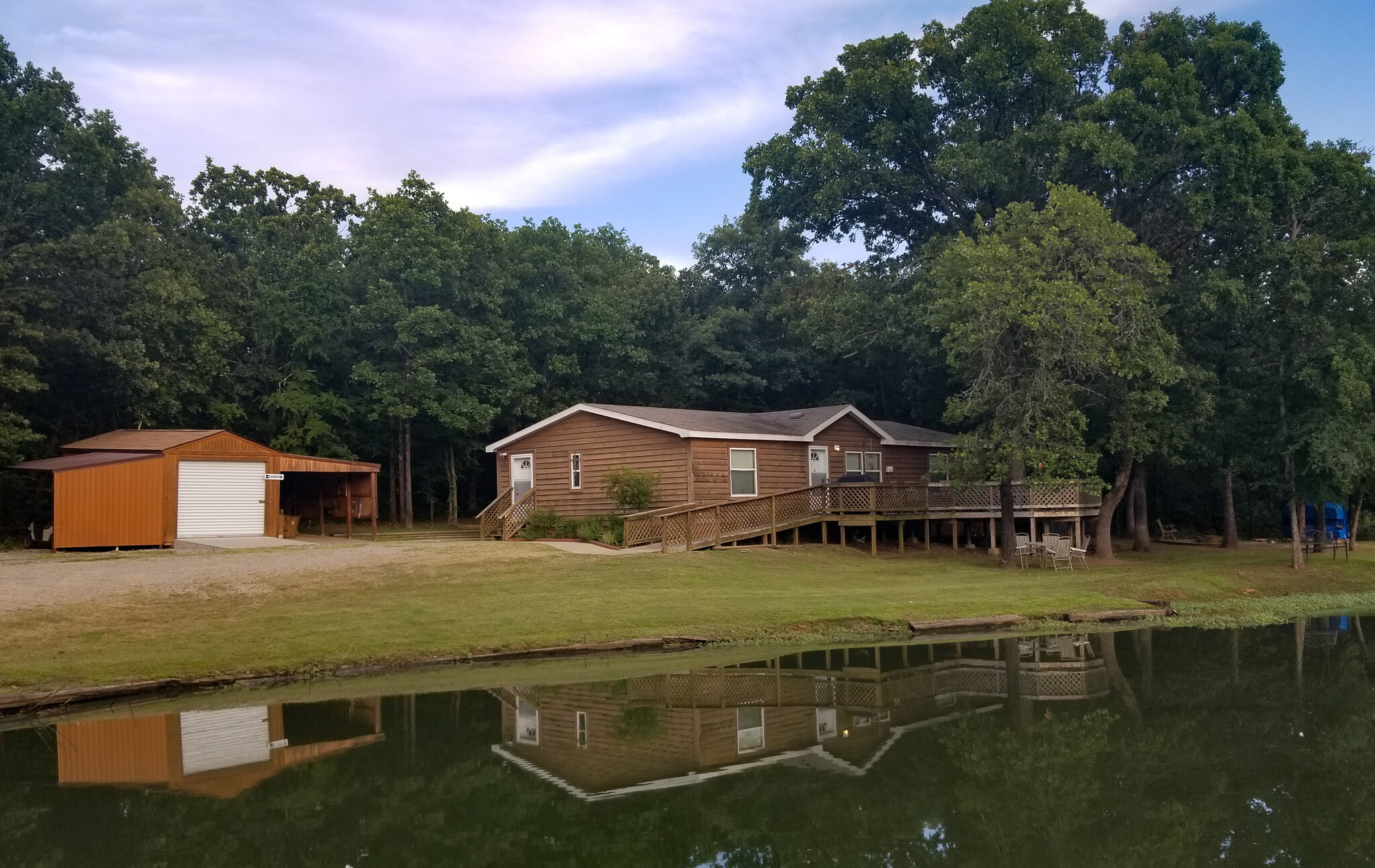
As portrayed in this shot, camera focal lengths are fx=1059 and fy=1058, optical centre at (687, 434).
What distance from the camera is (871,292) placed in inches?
1258

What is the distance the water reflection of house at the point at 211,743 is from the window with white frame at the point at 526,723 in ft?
4.49

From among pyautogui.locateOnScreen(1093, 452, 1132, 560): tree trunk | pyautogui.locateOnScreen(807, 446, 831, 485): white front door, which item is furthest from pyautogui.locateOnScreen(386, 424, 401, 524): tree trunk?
pyautogui.locateOnScreen(1093, 452, 1132, 560): tree trunk

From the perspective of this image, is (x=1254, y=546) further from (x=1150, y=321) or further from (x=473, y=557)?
(x=473, y=557)

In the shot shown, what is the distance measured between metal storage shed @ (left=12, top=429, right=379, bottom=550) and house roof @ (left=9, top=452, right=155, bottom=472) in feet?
0.11

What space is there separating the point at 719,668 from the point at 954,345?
519 inches

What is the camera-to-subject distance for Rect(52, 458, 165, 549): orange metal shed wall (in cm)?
2319

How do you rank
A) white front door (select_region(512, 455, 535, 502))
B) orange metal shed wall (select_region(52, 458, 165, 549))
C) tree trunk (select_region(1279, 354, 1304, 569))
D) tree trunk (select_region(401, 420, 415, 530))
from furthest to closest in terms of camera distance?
tree trunk (select_region(401, 420, 415, 530)), white front door (select_region(512, 455, 535, 502)), tree trunk (select_region(1279, 354, 1304, 569)), orange metal shed wall (select_region(52, 458, 165, 549))

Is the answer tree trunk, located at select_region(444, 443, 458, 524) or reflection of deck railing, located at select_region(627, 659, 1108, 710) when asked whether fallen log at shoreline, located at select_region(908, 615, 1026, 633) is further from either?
tree trunk, located at select_region(444, 443, 458, 524)

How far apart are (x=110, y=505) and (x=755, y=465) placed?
15.6 meters

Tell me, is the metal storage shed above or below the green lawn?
above

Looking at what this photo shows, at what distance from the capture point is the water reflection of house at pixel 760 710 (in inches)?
368

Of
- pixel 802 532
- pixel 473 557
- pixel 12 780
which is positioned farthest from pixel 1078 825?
pixel 802 532

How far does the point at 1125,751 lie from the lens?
952 centimetres

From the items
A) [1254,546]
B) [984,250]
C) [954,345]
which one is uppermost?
[984,250]
